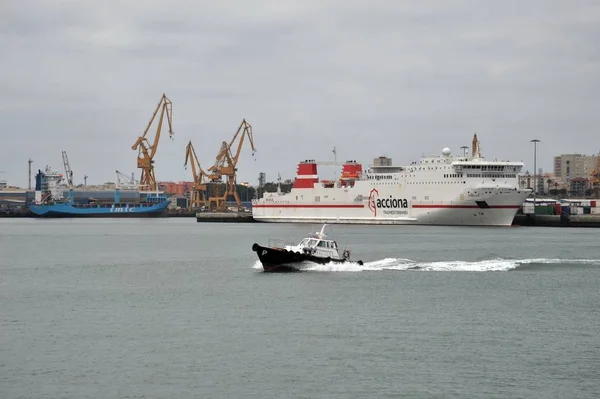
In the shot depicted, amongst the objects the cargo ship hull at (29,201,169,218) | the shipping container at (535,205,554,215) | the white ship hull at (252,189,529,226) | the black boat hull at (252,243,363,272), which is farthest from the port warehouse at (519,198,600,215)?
the cargo ship hull at (29,201,169,218)

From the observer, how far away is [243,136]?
14662 cm

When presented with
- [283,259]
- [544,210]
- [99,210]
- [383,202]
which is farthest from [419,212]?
[99,210]

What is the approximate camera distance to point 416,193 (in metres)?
95.3

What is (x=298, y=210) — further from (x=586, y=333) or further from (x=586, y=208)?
(x=586, y=333)

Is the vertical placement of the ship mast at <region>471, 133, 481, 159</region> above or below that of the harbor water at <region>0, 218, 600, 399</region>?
above

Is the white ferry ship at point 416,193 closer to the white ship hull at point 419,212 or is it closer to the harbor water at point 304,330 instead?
the white ship hull at point 419,212

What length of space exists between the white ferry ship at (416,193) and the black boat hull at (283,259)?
162 ft

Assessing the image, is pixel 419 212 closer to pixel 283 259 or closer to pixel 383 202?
pixel 383 202

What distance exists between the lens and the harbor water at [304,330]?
21.6 m

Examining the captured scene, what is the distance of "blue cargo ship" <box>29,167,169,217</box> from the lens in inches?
6220

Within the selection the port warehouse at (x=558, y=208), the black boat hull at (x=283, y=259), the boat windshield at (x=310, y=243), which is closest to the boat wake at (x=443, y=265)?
the black boat hull at (x=283, y=259)

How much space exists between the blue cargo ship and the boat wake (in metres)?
112

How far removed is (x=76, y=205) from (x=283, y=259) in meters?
131

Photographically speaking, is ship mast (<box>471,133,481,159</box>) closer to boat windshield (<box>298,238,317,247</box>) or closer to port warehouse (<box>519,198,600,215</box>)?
port warehouse (<box>519,198,600,215</box>)
